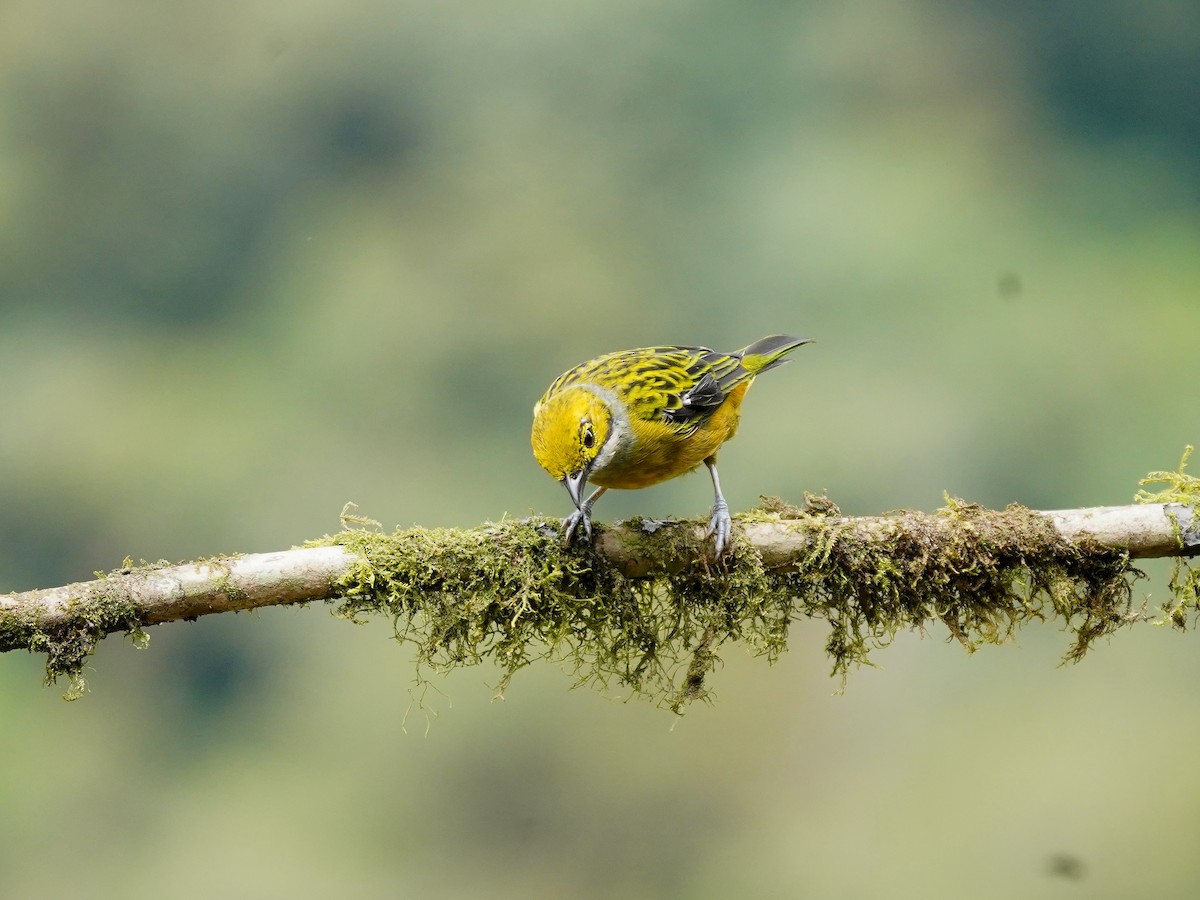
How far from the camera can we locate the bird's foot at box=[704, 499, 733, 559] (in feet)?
12.7

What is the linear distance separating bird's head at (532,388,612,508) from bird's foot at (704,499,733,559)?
1.49 feet

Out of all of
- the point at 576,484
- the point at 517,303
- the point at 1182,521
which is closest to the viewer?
the point at 1182,521

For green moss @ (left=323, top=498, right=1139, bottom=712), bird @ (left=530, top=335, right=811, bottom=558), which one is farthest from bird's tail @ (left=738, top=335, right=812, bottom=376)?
green moss @ (left=323, top=498, right=1139, bottom=712)

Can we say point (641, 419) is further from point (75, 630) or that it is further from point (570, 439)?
point (75, 630)

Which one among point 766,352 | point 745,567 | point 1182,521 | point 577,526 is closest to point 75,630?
point 577,526

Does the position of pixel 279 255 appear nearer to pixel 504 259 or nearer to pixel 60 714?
pixel 504 259

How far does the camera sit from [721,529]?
152 inches

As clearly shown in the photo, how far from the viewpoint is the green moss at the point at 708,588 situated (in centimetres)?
381

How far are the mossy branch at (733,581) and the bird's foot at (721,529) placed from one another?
0.14 feet

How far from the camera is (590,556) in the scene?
3.89 metres

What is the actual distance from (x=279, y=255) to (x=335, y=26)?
2.93 meters

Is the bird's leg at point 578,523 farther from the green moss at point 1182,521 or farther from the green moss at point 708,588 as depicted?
the green moss at point 1182,521

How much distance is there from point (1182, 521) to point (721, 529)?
1480mm

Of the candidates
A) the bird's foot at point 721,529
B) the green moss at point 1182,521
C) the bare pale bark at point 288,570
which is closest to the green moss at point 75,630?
the bare pale bark at point 288,570
